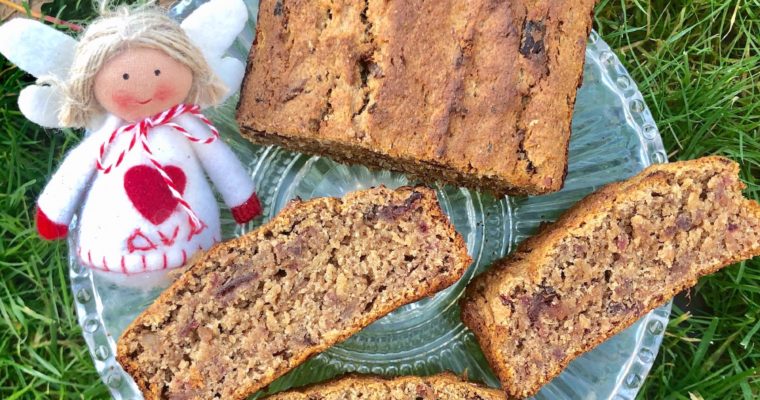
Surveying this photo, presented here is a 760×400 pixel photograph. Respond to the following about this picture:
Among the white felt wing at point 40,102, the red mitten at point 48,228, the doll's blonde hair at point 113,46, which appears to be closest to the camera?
the doll's blonde hair at point 113,46

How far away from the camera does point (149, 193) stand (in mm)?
2154

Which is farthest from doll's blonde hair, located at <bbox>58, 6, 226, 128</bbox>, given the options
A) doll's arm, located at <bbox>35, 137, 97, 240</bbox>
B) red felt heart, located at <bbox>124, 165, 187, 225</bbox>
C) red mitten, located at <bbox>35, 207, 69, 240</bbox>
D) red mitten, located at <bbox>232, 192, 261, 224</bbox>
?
red mitten, located at <bbox>232, 192, 261, 224</bbox>

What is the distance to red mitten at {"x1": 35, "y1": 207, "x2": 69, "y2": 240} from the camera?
230 cm

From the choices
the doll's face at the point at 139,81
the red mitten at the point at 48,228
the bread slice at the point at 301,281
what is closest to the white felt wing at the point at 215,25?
the doll's face at the point at 139,81

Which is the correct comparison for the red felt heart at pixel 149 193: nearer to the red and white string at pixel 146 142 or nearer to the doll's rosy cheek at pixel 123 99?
the red and white string at pixel 146 142

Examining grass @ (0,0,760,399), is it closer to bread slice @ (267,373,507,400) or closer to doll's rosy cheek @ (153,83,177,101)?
doll's rosy cheek @ (153,83,177,101)

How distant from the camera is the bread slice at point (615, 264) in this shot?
2182mm

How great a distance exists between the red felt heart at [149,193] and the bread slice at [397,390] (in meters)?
0.67

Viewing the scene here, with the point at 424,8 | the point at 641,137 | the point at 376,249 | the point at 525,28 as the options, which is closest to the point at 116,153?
the point at 376,249

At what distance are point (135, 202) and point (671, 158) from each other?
2.11 m

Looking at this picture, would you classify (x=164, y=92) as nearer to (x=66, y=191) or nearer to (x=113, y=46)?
(x=113, y=46)

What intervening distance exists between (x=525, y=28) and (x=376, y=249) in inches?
30.9

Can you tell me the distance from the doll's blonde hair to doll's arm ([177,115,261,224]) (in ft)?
0.65

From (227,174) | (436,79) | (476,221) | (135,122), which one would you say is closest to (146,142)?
(135,122)
